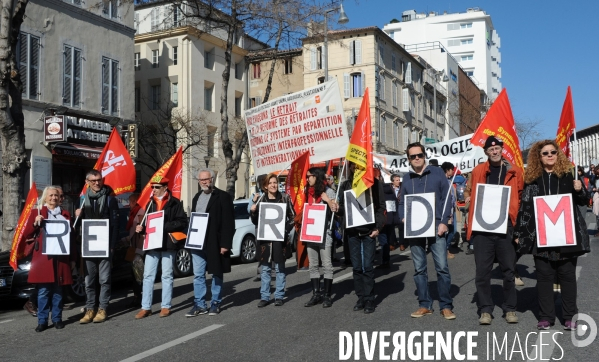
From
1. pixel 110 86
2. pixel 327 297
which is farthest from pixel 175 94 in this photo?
pixel 327 297

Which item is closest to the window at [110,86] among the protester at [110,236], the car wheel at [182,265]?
the car wheel at [182,265]

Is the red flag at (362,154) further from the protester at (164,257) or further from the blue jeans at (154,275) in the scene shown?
the blue jeans at (154,275)

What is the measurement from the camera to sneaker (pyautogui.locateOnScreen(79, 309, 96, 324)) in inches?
348

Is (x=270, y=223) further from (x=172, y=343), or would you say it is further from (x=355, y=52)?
(x=355, y=52)

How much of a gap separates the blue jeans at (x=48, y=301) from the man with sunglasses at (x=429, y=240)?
4345 millimetres

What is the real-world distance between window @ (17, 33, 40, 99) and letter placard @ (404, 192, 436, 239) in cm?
1884

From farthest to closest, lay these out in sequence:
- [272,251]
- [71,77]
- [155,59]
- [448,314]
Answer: [155,59] → [71,77] → [272,251] → [448,314]

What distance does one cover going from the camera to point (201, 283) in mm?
8945

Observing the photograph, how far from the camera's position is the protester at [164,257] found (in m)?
9.02

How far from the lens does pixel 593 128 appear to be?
98.1 meters

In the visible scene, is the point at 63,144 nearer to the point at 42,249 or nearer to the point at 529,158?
the point at 42,249

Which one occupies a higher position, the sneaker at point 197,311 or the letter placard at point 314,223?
the letter placard at point 314,223

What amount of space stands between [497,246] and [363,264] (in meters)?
1.82

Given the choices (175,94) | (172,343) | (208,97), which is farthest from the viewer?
(208,97)
